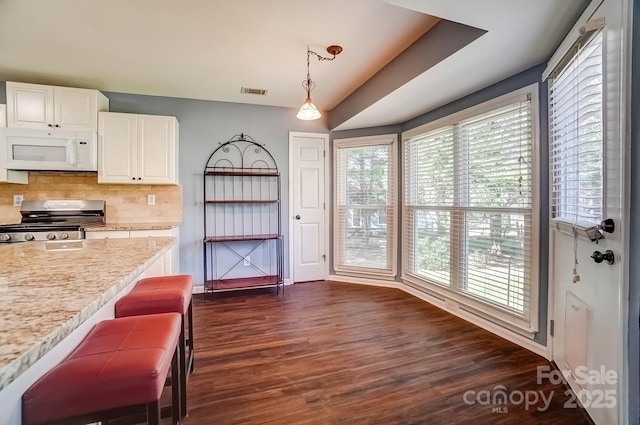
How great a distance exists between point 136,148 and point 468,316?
3.95 m

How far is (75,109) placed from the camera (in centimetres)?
317

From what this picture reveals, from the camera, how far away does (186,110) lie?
12.4 ft

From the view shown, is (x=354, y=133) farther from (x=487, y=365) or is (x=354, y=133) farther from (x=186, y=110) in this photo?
(x=487, y=365)

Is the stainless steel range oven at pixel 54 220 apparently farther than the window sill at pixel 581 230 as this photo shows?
Yes

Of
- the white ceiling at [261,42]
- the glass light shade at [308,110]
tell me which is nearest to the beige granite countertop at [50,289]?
the glass light shade at [308,110]

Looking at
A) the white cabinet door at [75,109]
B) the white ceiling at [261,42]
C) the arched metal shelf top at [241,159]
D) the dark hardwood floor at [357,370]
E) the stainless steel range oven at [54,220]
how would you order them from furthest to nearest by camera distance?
the arched metal shelf top at [241,159]
the white cabinet door at [75,109]
the stainless steel range oven at [54,220]
the white ceiling at [261,42]
the dark hardwood floor at [357,370]

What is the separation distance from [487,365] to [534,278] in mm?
758

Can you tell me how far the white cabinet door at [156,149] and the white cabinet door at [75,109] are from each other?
0.46 meters

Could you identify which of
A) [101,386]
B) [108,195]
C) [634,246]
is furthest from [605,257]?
[108,195]

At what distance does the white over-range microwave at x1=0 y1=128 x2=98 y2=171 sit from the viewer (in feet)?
9.85

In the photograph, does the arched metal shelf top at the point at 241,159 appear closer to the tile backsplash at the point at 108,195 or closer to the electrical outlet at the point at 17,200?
the tile backsplash at the point at 108,195

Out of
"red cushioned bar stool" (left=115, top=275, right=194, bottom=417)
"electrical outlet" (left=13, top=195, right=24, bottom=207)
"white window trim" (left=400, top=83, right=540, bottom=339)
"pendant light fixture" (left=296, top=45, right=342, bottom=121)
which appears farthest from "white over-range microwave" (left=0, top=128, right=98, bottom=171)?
"white window trim" (left=400, top=83, right=540, bottom=339)

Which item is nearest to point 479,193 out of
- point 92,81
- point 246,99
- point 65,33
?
point 246,99

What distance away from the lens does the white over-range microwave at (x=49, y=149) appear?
3002mm
